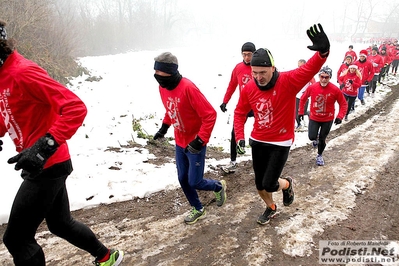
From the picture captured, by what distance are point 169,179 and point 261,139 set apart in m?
2.38

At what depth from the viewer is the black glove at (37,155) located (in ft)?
6.82

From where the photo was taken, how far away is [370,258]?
10.6ft

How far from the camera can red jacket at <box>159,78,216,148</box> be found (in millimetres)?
3396

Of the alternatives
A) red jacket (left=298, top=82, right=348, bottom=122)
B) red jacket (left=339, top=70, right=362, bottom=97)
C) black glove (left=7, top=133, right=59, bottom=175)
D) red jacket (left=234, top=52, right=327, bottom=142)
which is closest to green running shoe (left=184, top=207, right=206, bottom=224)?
red jacket (left=234, top=52, right=327, bottom=142)

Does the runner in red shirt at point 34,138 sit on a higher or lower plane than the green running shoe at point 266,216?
higher

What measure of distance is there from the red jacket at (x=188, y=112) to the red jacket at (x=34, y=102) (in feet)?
4.67

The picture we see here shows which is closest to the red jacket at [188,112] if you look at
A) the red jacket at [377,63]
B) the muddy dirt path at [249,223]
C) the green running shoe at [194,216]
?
the green running shoe at [194,216]

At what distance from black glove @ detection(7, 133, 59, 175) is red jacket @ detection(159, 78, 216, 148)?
164 centimetres

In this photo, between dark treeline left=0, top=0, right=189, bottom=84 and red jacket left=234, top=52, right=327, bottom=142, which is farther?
dark treeline left=0, top=0, right=189, bottom=84

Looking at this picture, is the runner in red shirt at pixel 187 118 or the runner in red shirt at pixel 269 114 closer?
the runner in red shirt at pixel 269 114

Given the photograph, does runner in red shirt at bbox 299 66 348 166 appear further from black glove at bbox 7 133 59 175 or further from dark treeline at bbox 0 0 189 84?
dark treeline at bbox 0 0 189 84

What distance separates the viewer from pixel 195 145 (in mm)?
3393

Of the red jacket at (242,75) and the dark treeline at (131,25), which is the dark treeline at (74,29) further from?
the red jacket at (242,75)

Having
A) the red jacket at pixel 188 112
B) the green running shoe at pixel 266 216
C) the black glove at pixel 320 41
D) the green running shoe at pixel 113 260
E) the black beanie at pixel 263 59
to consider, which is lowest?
the green running shoe at pixel 266 216
